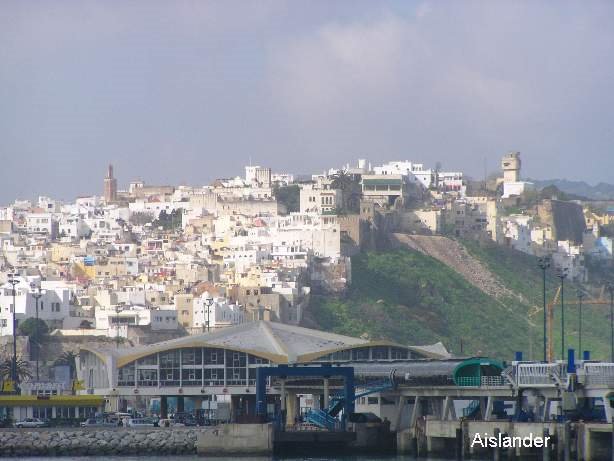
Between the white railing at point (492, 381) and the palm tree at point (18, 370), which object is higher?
the palm tree at point (18, 370)

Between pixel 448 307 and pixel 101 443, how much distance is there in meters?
90.4

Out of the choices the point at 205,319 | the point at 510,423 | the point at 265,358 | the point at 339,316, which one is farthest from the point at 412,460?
the point at 339,316

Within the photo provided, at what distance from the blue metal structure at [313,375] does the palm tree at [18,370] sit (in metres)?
42.1

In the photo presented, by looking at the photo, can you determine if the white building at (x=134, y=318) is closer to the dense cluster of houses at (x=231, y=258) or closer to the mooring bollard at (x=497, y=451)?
the dense cluster of houses at (x=231, y=258)

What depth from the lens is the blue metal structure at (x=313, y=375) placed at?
3012 inches

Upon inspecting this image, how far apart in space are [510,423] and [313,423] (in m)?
12.6

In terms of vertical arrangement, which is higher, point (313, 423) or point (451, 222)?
point (451, 222)

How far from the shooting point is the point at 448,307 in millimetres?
167000

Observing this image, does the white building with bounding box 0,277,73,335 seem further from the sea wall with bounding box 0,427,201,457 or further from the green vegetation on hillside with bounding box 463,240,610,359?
the sea wall with bounding box 0,427,201,457

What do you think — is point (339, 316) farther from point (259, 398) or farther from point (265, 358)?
point (259, 398)

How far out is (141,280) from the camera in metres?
168

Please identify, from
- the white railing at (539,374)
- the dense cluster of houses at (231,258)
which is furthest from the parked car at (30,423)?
the dense cluster of houses at (231,258)

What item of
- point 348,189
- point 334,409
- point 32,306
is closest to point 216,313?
point 32,306
